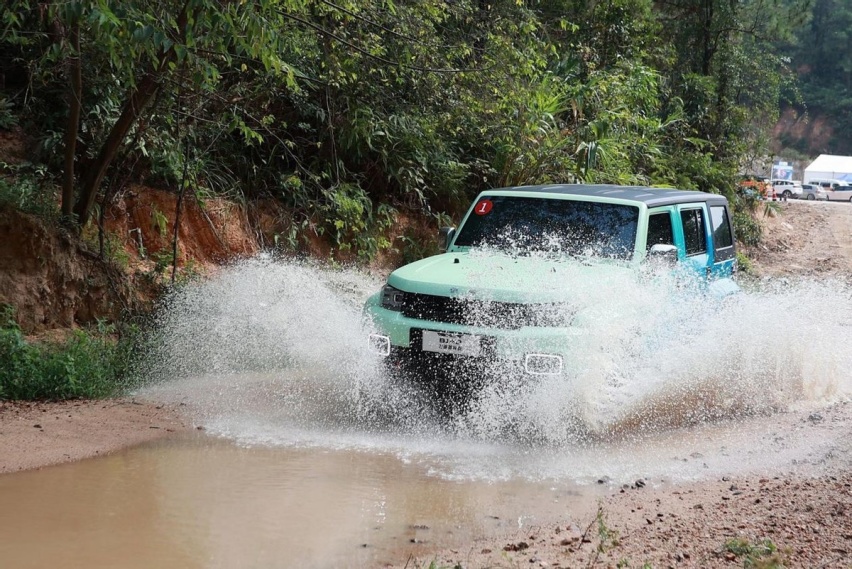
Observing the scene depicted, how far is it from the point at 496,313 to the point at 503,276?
375 mm

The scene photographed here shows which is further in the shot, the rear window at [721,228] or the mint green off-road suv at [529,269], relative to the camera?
the rear window at [721,228]

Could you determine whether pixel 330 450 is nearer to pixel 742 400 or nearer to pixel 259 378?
pixel 259 378

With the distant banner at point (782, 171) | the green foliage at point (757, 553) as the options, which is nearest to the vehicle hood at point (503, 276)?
the green foliage at point (757, 553)

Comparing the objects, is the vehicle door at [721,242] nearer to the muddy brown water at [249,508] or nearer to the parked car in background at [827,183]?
the muddy brown water at [249,508]

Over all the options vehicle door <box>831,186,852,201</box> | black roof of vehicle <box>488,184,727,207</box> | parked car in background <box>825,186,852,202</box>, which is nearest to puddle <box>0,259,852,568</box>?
black roof of vehicle <box>488,184,727,207</box>

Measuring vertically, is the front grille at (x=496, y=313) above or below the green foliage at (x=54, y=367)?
above

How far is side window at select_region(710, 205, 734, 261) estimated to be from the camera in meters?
8.44

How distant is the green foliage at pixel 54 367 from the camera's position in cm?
727

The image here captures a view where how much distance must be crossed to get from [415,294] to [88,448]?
239cm

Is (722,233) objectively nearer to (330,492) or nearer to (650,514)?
(650,514)

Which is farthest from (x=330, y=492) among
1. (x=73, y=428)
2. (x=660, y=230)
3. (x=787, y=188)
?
(x=787, y=188)

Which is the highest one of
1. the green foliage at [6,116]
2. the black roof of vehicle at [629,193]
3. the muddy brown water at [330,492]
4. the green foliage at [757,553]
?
the green foliage at [6,116]

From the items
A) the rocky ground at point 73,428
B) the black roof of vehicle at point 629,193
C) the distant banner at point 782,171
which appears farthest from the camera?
the distant banner at point 782,171

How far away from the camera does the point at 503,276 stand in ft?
21.6
